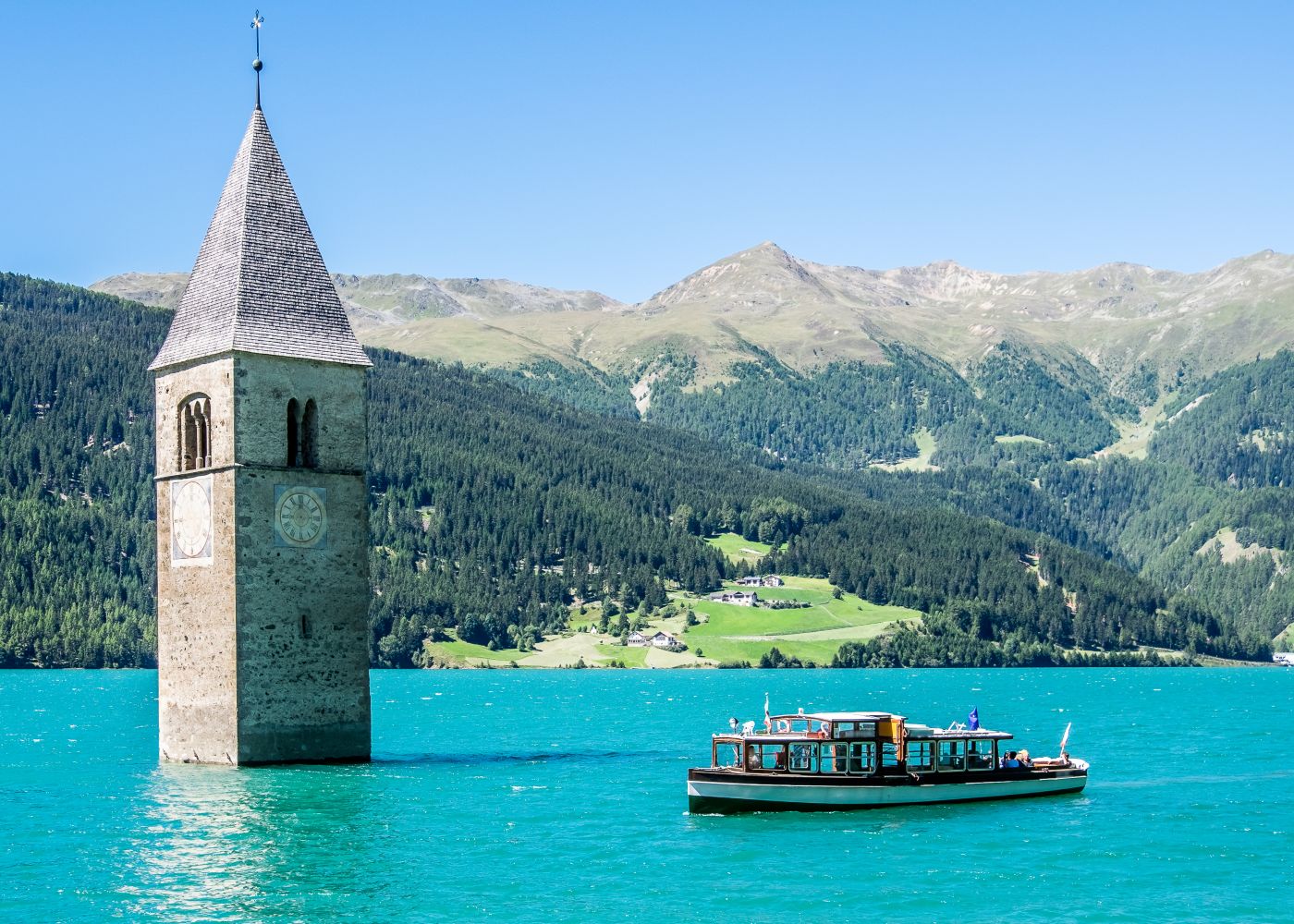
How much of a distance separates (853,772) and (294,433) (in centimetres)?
2756

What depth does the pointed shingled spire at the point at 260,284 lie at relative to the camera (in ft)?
246

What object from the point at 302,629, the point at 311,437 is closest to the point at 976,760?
the point at 302,629

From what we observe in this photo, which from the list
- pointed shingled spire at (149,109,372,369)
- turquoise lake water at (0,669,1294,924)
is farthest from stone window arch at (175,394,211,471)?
turquoise lake water at (0,669,1294,924)

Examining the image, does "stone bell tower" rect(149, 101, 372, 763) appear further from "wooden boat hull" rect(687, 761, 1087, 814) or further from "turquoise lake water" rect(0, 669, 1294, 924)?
"wooden boat hull" rect(687, 761, 1087, 814)

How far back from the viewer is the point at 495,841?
211 ft

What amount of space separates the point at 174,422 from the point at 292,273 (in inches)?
318

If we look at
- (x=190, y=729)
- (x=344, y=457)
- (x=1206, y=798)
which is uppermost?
(x=344, y=457)

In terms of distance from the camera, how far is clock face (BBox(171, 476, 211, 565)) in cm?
7412

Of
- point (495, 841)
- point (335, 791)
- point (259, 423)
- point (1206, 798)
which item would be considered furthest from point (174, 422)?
point (1206, 798)

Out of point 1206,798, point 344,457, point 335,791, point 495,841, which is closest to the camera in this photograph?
point 495,841

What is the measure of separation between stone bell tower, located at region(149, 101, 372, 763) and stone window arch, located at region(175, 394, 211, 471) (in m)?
0.08

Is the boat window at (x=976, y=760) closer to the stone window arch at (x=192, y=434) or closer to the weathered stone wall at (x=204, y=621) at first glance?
the weathered stone wall at (x=204, y=621)

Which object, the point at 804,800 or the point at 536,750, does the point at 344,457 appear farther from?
the point at 536,750

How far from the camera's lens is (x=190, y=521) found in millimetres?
75188
